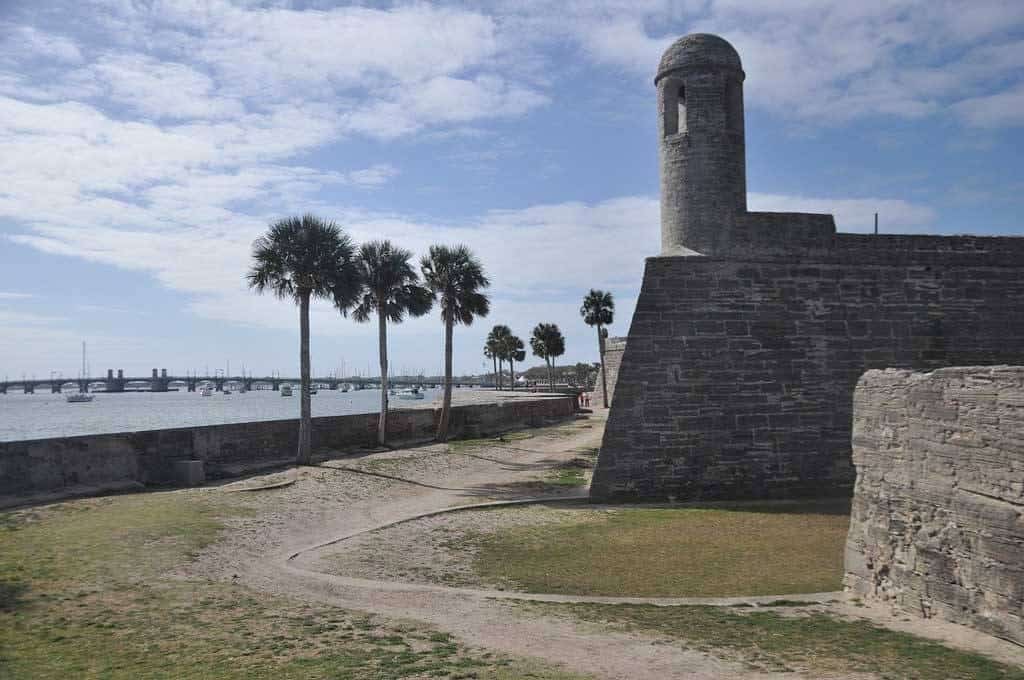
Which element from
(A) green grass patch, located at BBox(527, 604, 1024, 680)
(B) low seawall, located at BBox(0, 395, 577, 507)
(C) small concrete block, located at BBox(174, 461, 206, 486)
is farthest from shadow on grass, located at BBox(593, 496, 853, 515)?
(B) low seawall, located at BBox(0, 395, 577, 507)

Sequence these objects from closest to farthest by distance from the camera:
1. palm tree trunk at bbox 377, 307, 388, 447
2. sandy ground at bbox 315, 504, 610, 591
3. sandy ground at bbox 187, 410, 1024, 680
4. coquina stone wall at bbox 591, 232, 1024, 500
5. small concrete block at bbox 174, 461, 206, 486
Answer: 1. sandy ground at bbox 187, 410, 1024, 680
2. sandy ground at bbox 315, 504, 610, 591
3. coquina stone wall at bbox 591, 232, 1024, 500
4. small concrete block at bbox 174, 461, 206, 486
5. palm tree trunk at bbox 377, 307, 388, 447

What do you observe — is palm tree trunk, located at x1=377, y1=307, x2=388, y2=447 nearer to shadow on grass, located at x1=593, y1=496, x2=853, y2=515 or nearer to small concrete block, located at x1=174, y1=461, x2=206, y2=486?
small concrete block, located at x1=174, y1=461, x2=206, y2=486

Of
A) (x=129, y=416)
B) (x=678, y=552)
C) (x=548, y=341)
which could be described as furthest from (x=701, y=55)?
(x=129, y=416)

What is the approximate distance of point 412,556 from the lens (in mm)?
11266

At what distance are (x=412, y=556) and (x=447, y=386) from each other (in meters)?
17.8

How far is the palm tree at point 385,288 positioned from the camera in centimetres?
2684

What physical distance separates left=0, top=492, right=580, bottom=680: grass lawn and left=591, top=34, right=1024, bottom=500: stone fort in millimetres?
8705

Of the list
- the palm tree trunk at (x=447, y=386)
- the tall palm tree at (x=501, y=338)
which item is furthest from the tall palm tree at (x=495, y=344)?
the palm tree trunk at (x=447, y=386)

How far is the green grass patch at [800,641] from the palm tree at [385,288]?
19376mm

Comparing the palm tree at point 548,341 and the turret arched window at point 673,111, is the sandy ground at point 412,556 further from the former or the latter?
the palm tree at point 548,341

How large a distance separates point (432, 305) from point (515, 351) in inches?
1706

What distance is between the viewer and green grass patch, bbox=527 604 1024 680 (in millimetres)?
6199

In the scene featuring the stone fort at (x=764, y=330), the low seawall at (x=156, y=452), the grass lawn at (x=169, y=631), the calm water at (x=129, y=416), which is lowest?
the calm water at (x=129, y=416)

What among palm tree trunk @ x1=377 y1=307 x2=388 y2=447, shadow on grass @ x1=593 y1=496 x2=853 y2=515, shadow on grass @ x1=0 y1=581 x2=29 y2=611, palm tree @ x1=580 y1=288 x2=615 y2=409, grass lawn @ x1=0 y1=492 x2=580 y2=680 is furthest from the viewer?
palm tree @ x1=580 y1=288 x2=615 y2=409
